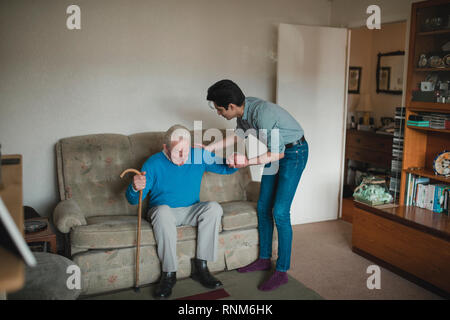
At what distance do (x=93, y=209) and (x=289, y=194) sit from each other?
1.48 m

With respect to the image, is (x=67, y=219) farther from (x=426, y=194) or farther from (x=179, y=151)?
(x=426, y=194)

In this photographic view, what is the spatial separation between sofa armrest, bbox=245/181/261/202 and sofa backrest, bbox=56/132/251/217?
83 cm

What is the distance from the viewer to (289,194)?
2793 mm

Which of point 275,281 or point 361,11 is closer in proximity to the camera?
point 275,281

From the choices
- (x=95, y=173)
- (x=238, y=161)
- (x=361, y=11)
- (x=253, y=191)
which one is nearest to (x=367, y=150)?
(x=361, y=11)

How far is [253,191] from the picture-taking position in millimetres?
3477

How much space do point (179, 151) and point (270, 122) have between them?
666 millimetres

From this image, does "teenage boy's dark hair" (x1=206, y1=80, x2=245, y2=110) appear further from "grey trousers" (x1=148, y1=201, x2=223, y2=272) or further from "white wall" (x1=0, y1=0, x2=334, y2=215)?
"white wall" (x1=0, y1=0, x2=334, y2=215)

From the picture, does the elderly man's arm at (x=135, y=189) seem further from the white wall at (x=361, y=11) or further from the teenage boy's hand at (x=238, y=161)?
the white wall at (x=361, y=11)

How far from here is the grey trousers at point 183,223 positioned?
2705 millimetres

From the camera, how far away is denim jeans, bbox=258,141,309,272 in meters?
2.75

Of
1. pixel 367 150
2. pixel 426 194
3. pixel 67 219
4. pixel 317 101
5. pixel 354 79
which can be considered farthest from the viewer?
pixel 354 79

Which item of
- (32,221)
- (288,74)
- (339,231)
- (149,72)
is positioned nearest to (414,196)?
(339,231)

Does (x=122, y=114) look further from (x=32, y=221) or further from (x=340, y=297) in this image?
(x=340, y=297)
